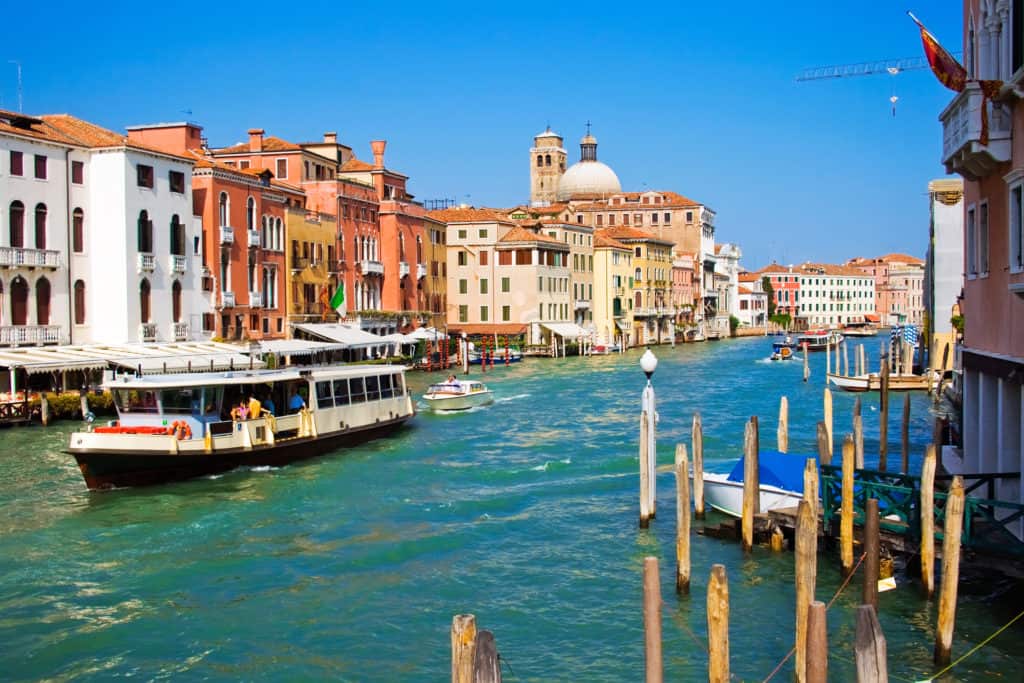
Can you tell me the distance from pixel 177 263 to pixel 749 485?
79.2 feet

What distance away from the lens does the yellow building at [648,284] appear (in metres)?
72.1

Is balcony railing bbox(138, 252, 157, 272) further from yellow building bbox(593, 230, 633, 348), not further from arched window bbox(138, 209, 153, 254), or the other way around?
yellow building bbox(593, 230, 633, 348)

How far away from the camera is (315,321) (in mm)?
41906

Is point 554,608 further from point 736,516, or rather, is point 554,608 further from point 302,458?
point 302,458

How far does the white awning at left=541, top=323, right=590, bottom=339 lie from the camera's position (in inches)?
2303

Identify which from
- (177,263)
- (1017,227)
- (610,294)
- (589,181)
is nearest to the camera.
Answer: (1017,227)

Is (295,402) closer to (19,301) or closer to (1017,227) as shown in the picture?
(19,301)

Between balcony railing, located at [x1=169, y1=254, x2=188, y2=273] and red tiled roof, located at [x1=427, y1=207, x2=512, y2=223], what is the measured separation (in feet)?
79.3

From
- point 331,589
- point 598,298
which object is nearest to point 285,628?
point 331,589

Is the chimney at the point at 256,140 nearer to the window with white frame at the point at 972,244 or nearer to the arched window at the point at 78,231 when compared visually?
the arched window at the point at 78,231

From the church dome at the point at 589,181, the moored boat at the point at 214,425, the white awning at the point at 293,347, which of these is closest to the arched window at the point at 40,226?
A: the white awning at the point at 293,347

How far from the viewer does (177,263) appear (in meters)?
33.1

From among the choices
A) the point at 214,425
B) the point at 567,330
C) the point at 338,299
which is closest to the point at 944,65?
the point at 214,425

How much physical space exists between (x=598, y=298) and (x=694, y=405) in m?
36.6
